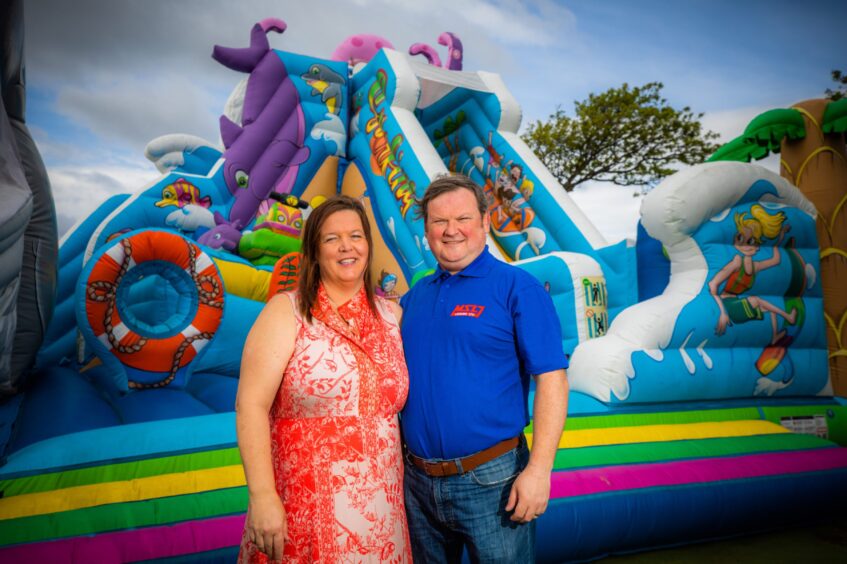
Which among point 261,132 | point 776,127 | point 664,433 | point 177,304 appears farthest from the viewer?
point 261,132

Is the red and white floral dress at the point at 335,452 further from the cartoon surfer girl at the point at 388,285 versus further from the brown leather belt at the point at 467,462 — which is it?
the cartoon surfer girl at the point at 388,285

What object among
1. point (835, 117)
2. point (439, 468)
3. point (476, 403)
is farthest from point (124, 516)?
point (835, 117)

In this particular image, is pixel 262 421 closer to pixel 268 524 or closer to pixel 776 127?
pixel 268 524

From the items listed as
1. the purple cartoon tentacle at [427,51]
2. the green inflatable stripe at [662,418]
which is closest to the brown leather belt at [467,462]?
the green inflatable stripe at [662,418]

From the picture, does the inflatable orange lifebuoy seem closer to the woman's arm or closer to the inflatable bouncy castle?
Answer: the inflatable bouncy castle

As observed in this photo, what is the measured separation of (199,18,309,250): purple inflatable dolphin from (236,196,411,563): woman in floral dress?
16.7 ft

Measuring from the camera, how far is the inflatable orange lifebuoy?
8.71 feet

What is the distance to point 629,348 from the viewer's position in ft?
9.23

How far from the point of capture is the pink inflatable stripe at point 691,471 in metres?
2.01

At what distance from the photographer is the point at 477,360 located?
1130mm

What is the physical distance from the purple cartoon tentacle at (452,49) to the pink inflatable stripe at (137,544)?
250 inches

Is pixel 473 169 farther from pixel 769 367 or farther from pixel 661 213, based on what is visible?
A: pixel 769 367

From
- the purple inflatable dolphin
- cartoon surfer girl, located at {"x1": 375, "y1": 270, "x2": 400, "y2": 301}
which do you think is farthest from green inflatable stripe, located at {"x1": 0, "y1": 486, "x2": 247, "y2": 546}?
the purple inflatable dolphin

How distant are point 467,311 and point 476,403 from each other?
8.8 inches
